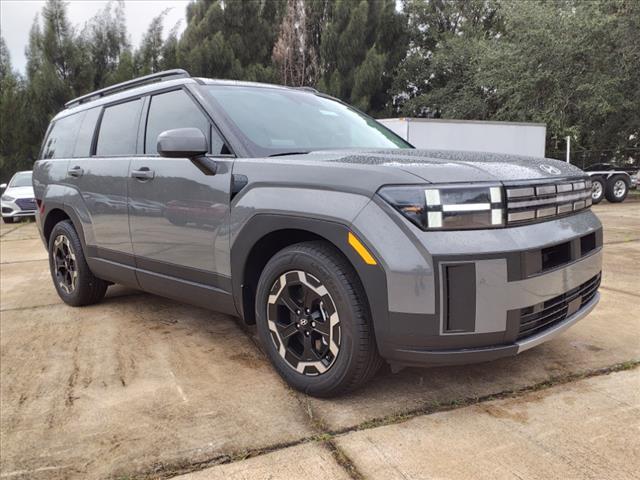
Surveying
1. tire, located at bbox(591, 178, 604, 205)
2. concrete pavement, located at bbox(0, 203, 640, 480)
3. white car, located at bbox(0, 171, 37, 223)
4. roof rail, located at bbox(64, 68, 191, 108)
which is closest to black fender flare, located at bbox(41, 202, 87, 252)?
concrete pavement, located at bbox(0, 203, 640, 480)

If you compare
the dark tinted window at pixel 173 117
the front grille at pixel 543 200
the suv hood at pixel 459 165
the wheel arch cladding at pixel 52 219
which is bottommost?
the wheel arch cladding at pixel 52 219

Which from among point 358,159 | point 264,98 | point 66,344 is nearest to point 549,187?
point 358,159

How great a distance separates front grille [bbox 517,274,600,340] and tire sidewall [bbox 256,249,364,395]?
78cm

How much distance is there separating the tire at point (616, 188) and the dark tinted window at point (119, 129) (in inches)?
599

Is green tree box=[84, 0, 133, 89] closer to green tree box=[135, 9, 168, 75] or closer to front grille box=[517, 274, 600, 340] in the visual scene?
green tree box=[135, 9, 168, 75]

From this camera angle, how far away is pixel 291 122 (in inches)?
136

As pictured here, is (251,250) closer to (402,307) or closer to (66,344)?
(402,307)

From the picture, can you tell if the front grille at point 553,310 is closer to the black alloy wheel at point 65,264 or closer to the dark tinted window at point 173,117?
the dark tinted window at point 173,117

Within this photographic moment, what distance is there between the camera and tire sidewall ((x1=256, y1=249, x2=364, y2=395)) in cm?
247

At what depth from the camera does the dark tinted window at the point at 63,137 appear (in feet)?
15.9

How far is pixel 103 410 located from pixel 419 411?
1.60 meters

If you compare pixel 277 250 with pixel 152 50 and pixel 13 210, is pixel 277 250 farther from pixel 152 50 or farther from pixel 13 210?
pixel 152 50

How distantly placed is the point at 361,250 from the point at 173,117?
1.93 m

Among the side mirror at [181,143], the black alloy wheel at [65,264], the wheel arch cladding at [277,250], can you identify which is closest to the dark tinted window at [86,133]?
the black alloy wheel at [65,264]
